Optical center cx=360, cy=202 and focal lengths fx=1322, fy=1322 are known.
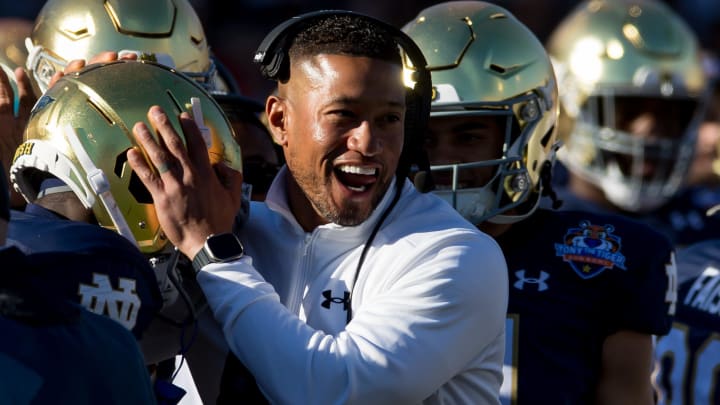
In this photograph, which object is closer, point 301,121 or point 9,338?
point 9,338

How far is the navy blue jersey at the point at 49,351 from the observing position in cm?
183

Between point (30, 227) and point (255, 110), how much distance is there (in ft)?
4.91

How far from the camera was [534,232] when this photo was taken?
11.7ft

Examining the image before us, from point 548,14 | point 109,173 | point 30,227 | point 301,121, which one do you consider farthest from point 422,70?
point 548,14

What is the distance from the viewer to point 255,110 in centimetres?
379

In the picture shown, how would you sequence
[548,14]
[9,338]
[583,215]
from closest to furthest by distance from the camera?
[9,338] → [583,215] → [548,14]

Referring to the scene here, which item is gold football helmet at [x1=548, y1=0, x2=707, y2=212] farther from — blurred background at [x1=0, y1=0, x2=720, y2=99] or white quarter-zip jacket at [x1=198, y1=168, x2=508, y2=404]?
blurred background at [x1=0, y1=0, x2=720, y2=99]

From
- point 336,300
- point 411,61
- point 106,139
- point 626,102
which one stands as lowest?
point 626,102

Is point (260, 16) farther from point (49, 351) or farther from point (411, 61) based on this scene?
point (49, 351)

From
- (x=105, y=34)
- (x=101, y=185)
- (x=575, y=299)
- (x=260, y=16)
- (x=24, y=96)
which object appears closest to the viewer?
(x=101, y=185)

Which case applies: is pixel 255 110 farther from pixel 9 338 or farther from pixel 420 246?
pixel 9 338

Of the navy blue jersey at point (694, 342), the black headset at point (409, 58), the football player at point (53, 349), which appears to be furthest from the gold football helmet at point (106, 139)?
the navy blue jersey at point (694, 342)

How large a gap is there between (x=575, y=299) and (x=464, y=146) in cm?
49

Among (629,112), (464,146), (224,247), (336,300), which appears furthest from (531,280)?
(629,112)
